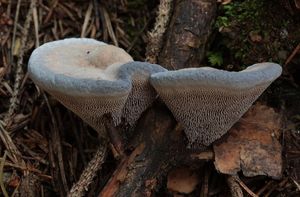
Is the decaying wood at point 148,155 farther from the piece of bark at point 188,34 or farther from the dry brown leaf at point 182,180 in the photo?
the piece of bark at point 188,34

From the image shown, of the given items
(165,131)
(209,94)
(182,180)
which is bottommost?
(182,180)

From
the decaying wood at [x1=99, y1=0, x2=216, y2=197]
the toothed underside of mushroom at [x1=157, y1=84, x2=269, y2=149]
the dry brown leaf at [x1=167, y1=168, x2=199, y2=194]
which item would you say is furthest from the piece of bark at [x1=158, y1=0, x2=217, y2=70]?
the dry brown leaf at [x1=167, y1=168, x2=199, y2=194]

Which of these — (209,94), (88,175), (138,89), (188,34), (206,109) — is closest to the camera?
(209,94)

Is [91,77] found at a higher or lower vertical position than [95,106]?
higher

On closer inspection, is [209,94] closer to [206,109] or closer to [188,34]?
[206,109]

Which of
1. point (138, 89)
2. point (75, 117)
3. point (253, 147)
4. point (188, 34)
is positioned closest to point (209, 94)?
point (138, 89)

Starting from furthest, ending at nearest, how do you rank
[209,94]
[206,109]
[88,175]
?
[88,175] → [206,109] → [209,94]
